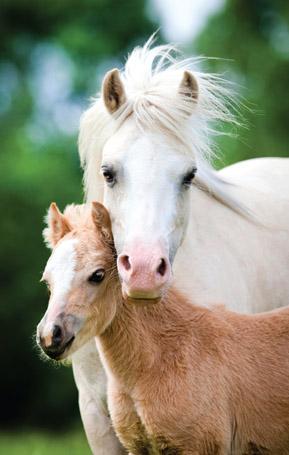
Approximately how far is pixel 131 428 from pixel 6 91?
20458mm

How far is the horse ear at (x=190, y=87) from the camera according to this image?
5297 millimetres

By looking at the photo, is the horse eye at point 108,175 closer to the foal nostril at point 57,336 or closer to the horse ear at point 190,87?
the horse ear at point 190,87

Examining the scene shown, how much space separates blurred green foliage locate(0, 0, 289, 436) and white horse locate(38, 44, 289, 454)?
453 centimetres

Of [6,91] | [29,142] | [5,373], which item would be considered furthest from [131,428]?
[6,91]

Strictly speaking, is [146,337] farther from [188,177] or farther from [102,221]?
[188,177]

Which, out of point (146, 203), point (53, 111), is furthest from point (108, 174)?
point (53, 111)

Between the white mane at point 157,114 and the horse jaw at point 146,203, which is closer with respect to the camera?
the horse jaw at point 146,203

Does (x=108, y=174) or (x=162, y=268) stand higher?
(x=108, y=174)

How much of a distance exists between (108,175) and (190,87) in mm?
644

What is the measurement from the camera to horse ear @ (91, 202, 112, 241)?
5.09 metres

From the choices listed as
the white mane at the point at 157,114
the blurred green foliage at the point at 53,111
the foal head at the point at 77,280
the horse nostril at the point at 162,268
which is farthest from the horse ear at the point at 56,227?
the blurred green foliage at the point at 53,111

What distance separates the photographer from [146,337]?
204 inches

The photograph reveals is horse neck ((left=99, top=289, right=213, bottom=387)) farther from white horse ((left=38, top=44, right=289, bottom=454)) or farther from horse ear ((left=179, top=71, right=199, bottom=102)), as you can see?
horse ear ((left=179, top=71, right=199, bottom=102))

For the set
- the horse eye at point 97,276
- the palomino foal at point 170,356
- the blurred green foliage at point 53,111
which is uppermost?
the blurred green foliage at point 53,111
